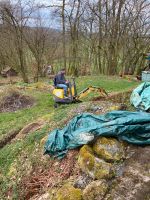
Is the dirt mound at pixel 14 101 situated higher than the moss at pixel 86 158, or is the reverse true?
the moss at pixel 86 158

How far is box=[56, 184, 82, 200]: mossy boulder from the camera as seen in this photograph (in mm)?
4789

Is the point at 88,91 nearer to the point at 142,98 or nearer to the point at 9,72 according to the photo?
the point at 142,98

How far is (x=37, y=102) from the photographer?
41.1 ft

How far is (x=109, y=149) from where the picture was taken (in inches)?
226

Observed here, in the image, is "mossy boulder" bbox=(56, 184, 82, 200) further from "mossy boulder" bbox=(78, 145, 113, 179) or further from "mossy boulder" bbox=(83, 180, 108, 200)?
"mossy boulder" bbox=(78, 145, 113, 179)

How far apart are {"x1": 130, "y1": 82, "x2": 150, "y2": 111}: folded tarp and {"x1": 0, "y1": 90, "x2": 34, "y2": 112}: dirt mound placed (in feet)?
16.6

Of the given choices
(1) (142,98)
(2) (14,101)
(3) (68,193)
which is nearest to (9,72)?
(2) (14,101)

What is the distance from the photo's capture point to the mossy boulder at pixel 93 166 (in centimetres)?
522

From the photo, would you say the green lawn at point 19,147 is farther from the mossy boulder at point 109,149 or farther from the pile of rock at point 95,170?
the mossy boulder at point 109,149

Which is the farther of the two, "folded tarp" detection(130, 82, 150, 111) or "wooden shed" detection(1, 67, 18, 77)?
"wooden shed" detection(1, 67, 18, 77)

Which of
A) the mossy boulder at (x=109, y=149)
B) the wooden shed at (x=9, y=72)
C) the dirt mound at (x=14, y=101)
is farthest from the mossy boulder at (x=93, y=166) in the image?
the wooden shed at (x=9, y=72)

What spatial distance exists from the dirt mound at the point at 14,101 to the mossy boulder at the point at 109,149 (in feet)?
22.1

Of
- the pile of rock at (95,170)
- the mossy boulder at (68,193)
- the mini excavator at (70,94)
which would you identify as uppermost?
the mini excavator at (70,94)

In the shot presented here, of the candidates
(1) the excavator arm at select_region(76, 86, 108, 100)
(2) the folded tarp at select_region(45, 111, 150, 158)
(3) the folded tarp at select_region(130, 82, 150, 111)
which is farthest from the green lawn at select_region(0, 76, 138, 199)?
(3) the folded tarp at select_region(130, 82, 150, 111)
